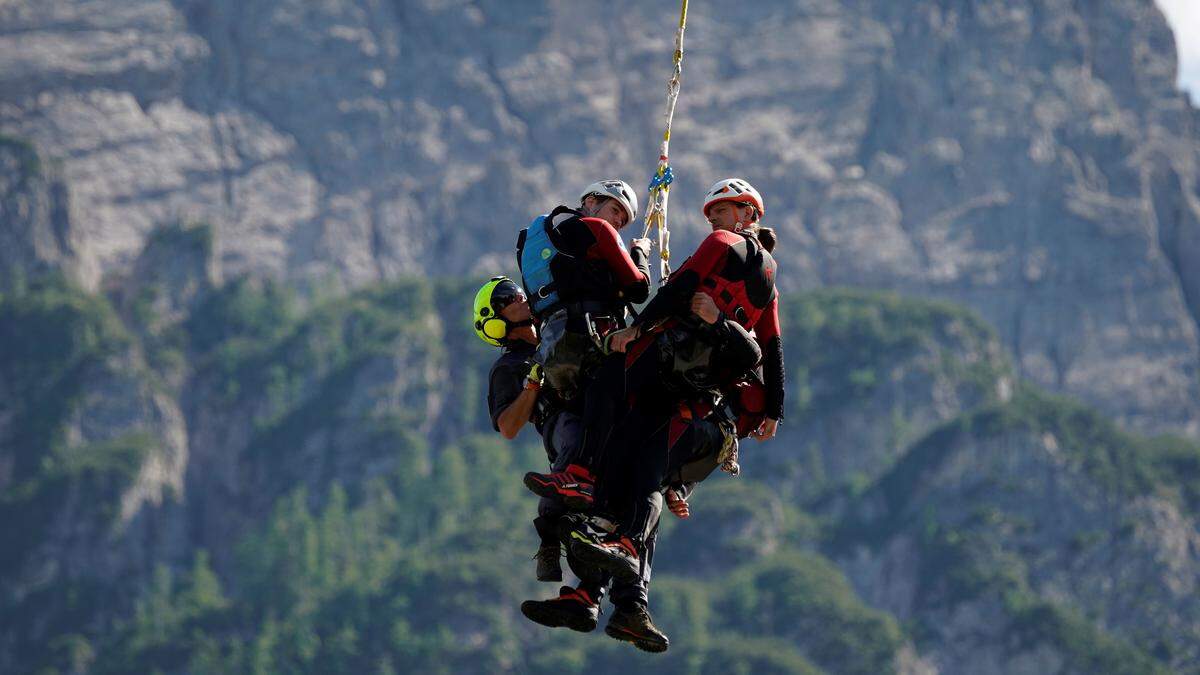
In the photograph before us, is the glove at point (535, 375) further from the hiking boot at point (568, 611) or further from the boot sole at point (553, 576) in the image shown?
the hiking boot at point (568, 611)

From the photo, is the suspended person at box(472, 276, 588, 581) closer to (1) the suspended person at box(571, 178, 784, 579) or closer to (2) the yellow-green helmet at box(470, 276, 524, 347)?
(2) the yellow-green helmet at box(470, 276, 524, 347)

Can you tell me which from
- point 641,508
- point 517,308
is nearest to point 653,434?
point 641,508

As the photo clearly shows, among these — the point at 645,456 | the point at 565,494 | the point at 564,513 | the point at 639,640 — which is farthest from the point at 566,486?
the point at 639,640

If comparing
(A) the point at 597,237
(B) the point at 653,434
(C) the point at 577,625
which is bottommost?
(C) the point at 577,625

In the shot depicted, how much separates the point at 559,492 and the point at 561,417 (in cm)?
134

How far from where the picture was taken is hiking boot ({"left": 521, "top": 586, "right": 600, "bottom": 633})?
26.3 meters

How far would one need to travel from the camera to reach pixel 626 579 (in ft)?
86.7

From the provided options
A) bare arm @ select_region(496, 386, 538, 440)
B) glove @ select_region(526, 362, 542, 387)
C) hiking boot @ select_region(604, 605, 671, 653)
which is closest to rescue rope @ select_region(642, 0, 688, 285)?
glove @ select_region(526, 362, 542, 387)

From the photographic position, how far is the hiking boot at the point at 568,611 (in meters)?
26.3

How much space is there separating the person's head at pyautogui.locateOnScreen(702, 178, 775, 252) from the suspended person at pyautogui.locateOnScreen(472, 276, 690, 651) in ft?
7.64

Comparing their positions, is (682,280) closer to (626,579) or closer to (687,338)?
(687,338)

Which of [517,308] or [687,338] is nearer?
[687,338]

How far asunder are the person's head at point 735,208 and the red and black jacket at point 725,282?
31cm

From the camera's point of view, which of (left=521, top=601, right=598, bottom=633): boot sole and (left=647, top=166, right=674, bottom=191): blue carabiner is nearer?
(left=521, top=601, right=598, bottom=633): boot sole
